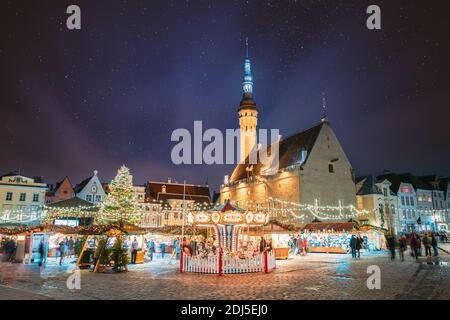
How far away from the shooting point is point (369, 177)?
2154 inches

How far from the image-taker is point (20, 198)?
5150cm

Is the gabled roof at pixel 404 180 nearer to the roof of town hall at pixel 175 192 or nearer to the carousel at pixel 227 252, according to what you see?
the roof of town hall at pixel 175 192

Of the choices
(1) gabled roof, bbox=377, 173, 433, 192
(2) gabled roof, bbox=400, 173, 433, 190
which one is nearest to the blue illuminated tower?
(1) gabled roof, bbox=377, 173, 433, 192

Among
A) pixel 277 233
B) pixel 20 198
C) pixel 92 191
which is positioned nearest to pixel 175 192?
pixel 92 191

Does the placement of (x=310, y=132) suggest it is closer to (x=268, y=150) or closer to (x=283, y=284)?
(x=268, y=150)

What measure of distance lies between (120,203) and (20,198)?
1117 inches

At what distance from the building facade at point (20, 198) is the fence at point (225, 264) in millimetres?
39608

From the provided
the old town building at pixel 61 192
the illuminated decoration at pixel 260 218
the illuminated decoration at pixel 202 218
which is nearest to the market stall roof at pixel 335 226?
the illuminated decoration at pixel 260 218

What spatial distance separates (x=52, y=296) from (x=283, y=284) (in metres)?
8.29

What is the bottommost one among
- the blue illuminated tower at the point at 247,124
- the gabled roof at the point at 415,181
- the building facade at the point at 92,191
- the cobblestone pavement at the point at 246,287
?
the cobblestone pavement at the point at 246,287

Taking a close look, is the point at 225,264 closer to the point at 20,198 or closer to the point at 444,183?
the point at 20,198

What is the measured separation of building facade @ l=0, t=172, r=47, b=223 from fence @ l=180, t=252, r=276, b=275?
39.6 metres

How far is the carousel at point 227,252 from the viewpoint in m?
17.5
